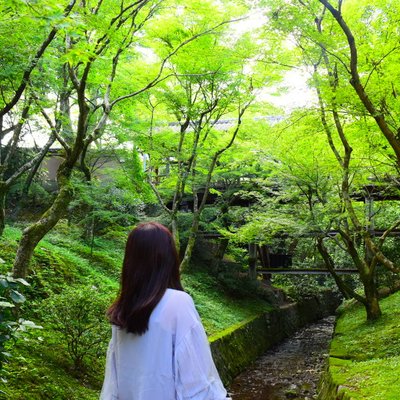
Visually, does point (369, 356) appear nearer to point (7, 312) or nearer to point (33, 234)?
point (33, 234)

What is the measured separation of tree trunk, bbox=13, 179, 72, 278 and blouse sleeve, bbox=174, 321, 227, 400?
15.5 feet

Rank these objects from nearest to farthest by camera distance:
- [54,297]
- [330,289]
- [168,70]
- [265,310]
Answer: [54,297] < [168,70] < [265,310] < [330,289]

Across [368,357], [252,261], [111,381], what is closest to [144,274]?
[111,381]

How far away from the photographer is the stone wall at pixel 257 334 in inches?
436

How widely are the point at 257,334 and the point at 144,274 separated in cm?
1442

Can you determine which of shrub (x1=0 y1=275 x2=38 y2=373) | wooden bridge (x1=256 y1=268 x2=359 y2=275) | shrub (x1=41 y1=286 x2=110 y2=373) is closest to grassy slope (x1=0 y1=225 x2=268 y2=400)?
shrub (x1=41 y1=286 x2=110 y2=373)

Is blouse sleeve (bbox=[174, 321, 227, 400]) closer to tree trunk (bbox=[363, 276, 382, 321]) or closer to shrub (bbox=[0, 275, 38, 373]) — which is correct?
shrub (bbox=[0, 275, 38, 373])

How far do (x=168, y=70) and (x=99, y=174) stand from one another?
9.08 metres

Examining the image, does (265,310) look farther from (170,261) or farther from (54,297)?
(170,261)

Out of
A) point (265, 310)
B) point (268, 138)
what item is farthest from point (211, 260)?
point (268, 138)

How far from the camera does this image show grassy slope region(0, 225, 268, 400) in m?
5.37

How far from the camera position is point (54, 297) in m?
6.30

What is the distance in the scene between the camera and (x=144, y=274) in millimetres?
2213

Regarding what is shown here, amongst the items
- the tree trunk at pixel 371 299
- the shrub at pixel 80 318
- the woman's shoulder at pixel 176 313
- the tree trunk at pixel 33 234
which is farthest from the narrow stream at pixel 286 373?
the woman's shoulder at pixel 176 313
